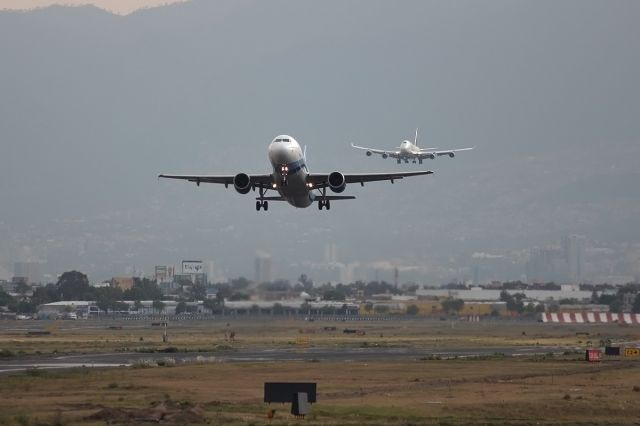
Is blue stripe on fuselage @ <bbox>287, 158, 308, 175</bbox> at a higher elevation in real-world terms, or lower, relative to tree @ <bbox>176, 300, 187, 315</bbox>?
higher

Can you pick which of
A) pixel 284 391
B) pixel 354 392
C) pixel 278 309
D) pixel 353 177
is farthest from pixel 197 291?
pixel 284 391

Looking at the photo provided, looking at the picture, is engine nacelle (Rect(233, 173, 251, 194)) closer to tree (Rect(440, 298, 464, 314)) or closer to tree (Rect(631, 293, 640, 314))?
tree (Rect(440, 298, 464, 314))

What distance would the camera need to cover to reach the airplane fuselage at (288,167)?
259 feet

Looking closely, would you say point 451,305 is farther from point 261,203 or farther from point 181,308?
point 261,203

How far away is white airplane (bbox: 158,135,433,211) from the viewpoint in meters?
79.3

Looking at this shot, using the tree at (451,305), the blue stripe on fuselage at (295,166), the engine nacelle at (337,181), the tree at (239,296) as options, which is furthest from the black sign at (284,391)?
the tree at (451,305)

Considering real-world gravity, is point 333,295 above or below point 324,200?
below

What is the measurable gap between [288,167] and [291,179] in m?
1.39

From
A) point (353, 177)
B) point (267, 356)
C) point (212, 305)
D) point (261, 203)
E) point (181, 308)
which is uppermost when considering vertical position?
point (353, 177)

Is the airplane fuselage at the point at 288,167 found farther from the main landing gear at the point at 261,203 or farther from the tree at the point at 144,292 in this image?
the tree at the point at 144,292

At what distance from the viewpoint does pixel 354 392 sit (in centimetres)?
6538

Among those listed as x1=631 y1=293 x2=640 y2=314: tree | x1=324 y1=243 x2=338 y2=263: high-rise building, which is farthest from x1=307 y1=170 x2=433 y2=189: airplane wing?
x1=631 y1=293 x2=640 y2=314: tree

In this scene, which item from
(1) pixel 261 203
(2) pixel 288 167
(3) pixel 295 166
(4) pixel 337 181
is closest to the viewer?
(2) pixel 288 167

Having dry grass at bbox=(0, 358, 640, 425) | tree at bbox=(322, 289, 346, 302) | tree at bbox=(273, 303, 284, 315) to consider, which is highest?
tree at bbox=(322, 289, 346, 302)
